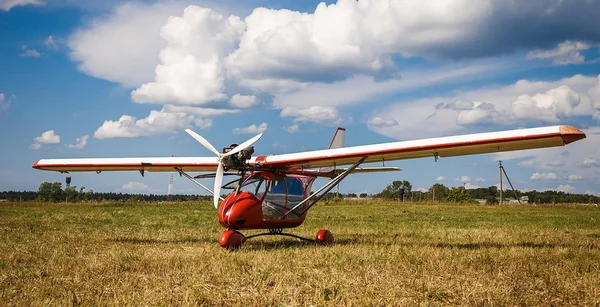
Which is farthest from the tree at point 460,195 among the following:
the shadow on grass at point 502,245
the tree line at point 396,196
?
the shadow on grass at point 502,245

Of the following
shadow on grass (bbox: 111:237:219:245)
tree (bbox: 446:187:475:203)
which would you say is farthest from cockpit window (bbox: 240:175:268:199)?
tree (bbox: 446:187:475:203)

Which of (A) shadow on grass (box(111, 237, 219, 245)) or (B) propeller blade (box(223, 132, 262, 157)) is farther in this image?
(A) shadow on grass (box(111, 237, 219, 245))

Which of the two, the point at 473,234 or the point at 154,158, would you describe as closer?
the point at 154,158

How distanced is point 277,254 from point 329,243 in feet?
9.89

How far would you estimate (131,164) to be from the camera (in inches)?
605

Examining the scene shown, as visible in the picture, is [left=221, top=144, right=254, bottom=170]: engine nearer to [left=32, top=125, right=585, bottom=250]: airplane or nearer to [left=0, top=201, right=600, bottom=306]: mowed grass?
[left=32, top=125, right=585, bottom=250]: airplane

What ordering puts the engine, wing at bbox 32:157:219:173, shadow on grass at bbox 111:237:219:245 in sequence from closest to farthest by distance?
the engine, shadow on grass at bbox 111:237:219:245, wing at bbox 32:157:219:173

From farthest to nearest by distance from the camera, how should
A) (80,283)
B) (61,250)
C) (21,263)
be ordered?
1. (61,250)
2. (21,263)
3. (80,283)

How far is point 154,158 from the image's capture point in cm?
1514

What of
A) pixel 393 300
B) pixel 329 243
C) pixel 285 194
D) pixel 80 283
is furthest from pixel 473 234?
pixel 80 283

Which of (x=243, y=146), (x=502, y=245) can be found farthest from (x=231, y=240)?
(x=502, y=245)

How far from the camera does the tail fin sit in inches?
723

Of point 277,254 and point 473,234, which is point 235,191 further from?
point 473,234

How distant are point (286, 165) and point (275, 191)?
772 millimetres
